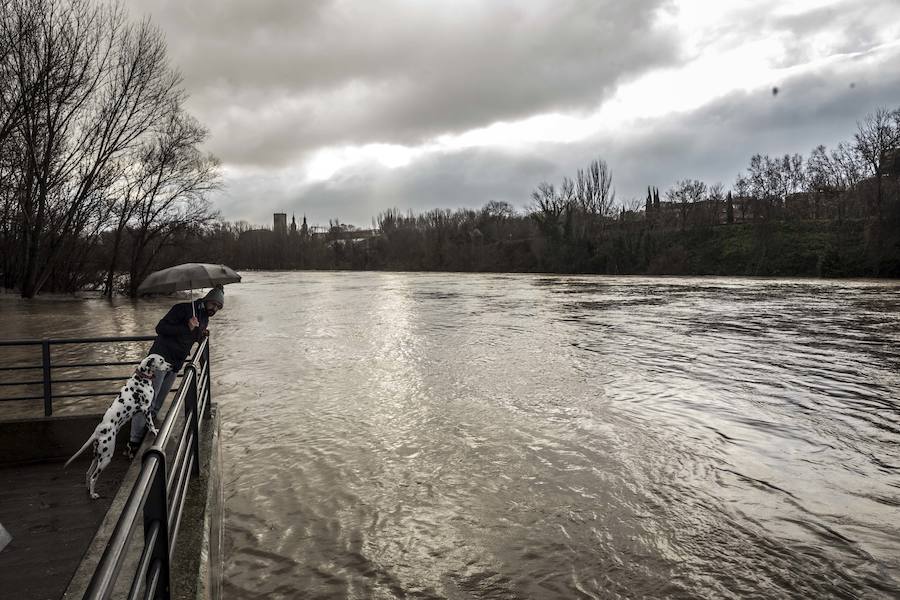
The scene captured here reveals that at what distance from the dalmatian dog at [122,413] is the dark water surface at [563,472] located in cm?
127

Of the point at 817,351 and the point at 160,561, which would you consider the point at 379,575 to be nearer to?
the point at 160,561

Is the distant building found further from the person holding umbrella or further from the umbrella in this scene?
the person holding umbrella

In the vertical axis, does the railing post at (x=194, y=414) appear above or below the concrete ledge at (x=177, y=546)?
above

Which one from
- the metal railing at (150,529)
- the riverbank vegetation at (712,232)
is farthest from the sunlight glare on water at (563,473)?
the riverbank vegetation at (712,232)

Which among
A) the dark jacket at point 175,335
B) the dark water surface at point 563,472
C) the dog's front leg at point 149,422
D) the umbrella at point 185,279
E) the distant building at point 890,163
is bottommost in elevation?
the dark water surface at point 563,472

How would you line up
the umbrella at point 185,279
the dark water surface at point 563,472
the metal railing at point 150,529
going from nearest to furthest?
the metal railing at point 150,529 → the dark water surface at point 563,472 → the umbrella at point 185,279

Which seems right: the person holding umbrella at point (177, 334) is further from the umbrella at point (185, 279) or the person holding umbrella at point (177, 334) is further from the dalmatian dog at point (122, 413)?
the umbrella at point (185, 279)

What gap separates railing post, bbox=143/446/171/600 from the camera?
244 cm

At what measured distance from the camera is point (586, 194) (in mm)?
93688

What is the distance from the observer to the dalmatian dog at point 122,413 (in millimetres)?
5230

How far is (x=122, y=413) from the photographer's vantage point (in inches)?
215

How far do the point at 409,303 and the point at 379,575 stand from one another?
90.0 feet

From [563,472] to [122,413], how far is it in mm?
4652

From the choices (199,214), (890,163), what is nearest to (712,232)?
(890,163)
